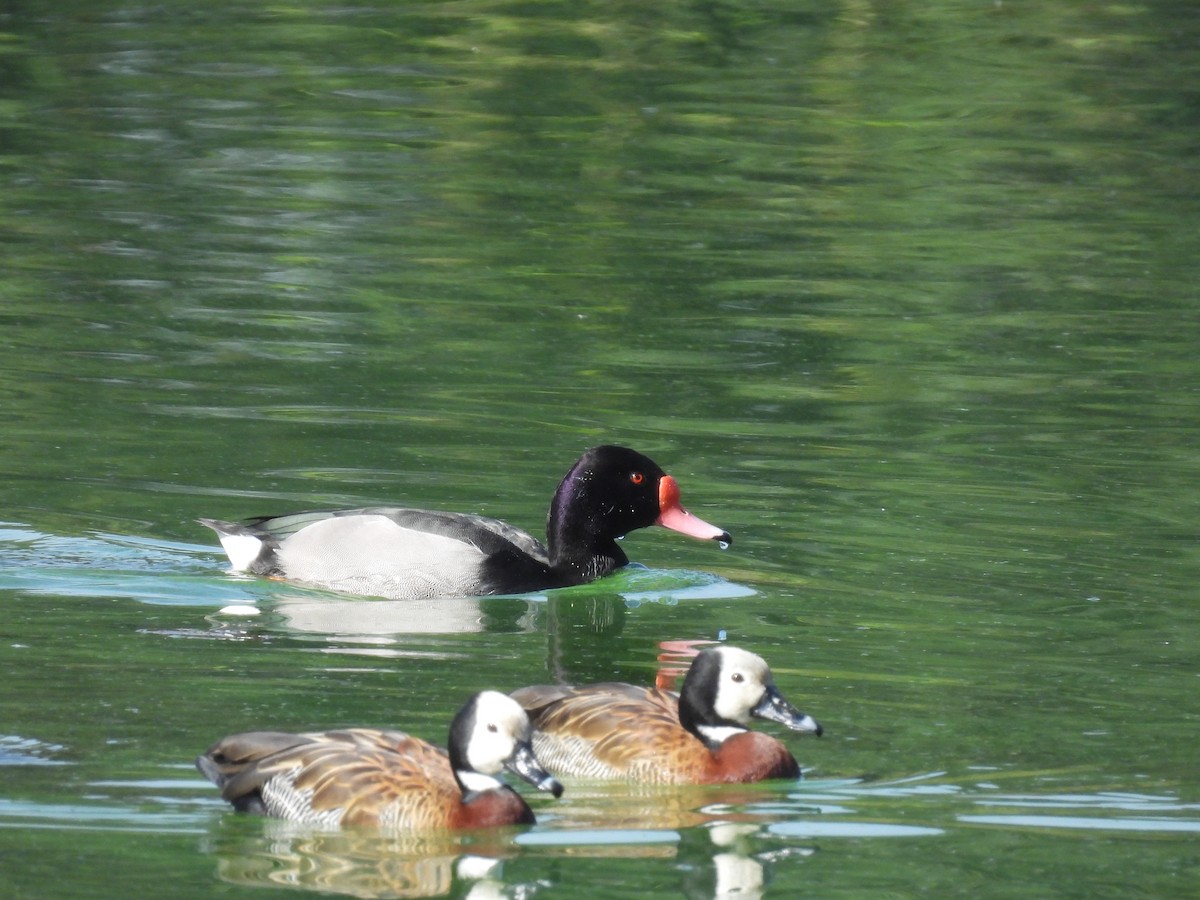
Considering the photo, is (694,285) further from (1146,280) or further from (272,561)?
(272,561)

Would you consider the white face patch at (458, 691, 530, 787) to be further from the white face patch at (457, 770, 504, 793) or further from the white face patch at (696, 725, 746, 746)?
the white face patch at (696, 725, 746, 746)

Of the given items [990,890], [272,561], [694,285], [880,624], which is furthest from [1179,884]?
[694,285]

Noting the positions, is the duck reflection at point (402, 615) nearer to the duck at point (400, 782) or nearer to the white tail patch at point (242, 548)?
the white tail patch at point (242, 548)

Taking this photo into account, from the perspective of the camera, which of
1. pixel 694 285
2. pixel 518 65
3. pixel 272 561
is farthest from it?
pixel 518 65

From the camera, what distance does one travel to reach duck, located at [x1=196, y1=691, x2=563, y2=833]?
7.92 metres

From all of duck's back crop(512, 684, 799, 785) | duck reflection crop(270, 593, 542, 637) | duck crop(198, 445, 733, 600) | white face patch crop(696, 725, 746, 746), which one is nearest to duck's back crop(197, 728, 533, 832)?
duck's back crop(512, 684, 799, 785)

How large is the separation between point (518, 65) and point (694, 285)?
11.1 metres

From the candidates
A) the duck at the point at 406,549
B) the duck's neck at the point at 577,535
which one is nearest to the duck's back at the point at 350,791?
the duck at the point at 406,549

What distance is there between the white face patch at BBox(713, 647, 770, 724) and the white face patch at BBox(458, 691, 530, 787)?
3.97 ft

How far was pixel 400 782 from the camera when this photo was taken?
314 inches

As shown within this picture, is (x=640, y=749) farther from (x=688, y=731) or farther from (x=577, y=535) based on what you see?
(x=577, y=535)

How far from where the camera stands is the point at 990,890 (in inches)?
302

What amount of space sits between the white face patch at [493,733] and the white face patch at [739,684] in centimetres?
121

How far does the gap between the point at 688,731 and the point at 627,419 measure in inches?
249
